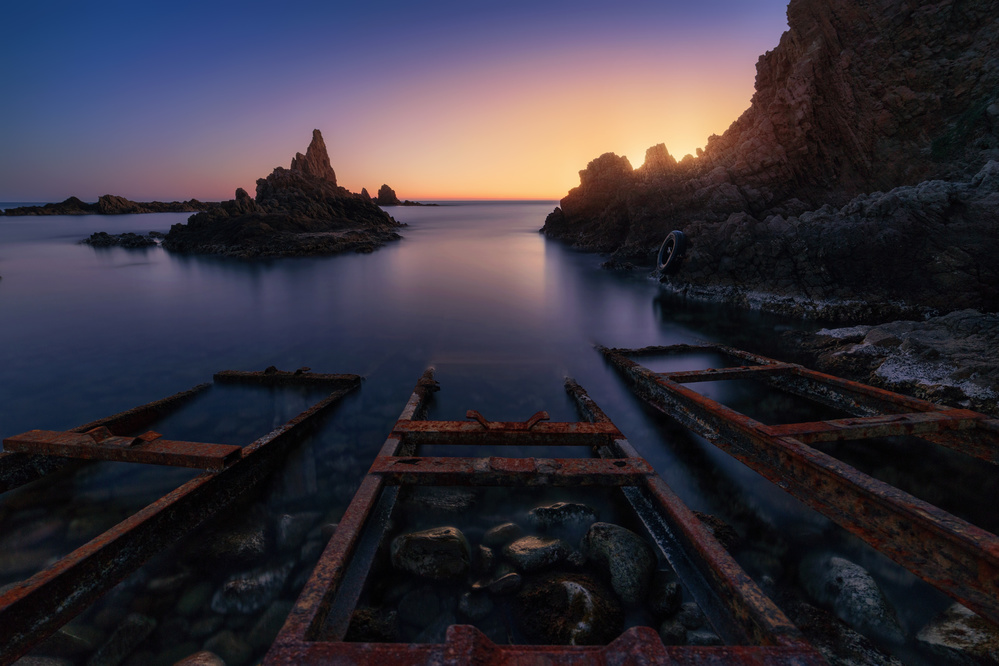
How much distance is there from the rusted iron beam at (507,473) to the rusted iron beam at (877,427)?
1.51 metres

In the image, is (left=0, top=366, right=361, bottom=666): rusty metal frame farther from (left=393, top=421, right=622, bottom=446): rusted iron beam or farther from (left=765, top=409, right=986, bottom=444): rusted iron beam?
(left=765, top=409, right=986, bottom=444): rusted iron beam

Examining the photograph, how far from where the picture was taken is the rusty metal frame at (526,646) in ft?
5.16

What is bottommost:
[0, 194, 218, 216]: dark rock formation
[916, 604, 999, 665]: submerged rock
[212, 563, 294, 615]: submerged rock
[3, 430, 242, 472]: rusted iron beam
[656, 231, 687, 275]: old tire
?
[212, 563, 294, 615]: submerged rock

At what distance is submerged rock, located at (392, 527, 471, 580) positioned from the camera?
3.30 metres

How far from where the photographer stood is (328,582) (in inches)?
87.6

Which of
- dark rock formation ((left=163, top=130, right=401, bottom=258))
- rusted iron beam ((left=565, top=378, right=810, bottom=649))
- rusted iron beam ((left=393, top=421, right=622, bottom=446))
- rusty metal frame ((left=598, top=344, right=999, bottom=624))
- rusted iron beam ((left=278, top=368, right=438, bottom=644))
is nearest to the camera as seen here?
rusted iron beam ((left=278, top=368, right=438, bottom=644))

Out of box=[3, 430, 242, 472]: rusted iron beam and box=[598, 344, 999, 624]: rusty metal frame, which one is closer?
box=[598, 344, 999, 624]: rusty metal frame

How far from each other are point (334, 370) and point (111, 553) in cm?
669

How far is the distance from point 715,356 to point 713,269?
8.26 m

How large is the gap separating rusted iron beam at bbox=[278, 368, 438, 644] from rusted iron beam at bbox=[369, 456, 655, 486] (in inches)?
8.1

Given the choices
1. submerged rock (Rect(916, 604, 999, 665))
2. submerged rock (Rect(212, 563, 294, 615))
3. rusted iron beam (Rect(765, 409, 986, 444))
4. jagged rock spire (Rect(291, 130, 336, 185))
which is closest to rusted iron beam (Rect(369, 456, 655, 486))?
submerged rock (Rect(212, 563, 294, 615))

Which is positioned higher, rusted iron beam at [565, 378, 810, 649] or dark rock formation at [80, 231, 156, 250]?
dark rock formation at [80, 231, 156, 250]

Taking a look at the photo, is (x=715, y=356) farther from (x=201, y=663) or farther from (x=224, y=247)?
(x=224, y=247)

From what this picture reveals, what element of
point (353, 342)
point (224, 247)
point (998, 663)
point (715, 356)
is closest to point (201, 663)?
point (998, 663)
